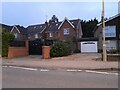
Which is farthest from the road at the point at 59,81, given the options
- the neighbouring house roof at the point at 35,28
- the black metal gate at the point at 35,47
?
the neighbouring house roof at the point at 35,28

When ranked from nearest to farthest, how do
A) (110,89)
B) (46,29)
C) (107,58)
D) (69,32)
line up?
(110,89), (107,58), (69,32), (46,29)

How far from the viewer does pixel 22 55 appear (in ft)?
114

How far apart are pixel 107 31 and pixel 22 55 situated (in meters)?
19.2

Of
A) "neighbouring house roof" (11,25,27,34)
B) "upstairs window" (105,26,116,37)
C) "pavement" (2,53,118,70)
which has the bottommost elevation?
"pavement" (2,53,118,70)

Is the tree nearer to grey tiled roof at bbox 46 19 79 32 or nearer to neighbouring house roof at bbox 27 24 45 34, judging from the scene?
grey tiled roof at bbox 46 19 79 32

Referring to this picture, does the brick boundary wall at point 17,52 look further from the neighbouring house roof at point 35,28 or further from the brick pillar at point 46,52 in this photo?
the neighbouring house roof at point 35,28

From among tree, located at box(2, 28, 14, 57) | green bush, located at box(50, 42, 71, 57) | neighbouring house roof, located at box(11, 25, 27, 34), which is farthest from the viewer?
neighbouring house roof, located at box(11, 25, 27, 34)

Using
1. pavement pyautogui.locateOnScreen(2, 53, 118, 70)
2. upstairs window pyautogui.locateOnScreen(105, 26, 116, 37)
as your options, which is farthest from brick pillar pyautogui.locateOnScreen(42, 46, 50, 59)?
upstairs window pyautogui.locateOnScreen(105, 26, 116, 37)

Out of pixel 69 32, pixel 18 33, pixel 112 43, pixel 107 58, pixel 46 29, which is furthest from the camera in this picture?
pixel 18 33

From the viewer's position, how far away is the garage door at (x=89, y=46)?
158ft

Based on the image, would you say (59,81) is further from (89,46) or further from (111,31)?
(111,31)

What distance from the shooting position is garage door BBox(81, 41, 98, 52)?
1899 inches

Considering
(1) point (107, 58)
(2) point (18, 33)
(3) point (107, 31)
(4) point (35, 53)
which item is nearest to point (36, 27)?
(2) point (18, 33)

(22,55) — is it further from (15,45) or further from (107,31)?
(107,31)
